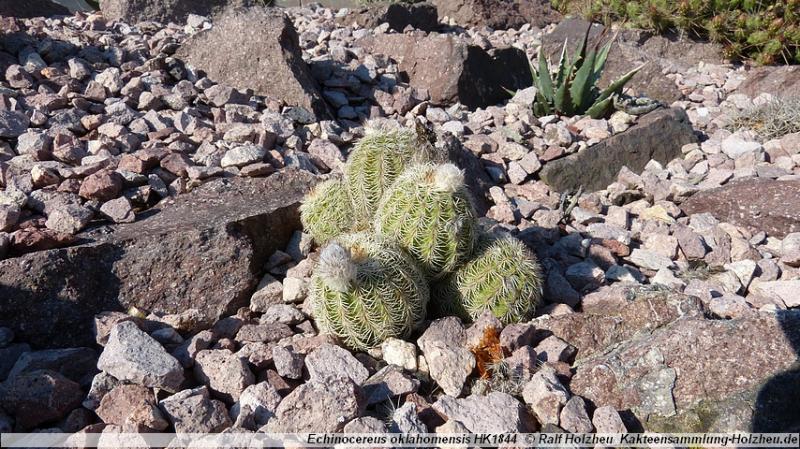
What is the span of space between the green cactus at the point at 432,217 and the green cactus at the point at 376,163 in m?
0.29

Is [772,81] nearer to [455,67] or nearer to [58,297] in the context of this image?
[455,67]

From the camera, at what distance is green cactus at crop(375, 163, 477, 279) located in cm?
254

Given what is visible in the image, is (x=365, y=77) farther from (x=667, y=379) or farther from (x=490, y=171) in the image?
(x=667, y=379)

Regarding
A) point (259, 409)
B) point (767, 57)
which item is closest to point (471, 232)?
point (259, 409)

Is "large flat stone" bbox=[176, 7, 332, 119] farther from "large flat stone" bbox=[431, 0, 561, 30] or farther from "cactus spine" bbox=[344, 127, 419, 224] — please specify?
"large flat stone" bbox=[431, 0, 561, 30]

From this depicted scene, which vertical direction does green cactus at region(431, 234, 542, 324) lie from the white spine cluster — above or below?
below

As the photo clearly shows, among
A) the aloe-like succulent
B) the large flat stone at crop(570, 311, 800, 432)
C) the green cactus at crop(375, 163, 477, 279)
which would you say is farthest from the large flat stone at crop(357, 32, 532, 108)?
the large flat stone at crop(570, 311, 800, 432)

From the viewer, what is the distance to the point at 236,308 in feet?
9.68

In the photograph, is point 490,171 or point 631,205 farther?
point 490,171

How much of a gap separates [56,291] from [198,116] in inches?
86.7

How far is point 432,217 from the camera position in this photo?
2.56m

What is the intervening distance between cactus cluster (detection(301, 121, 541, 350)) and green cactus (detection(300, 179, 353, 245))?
0.22 meters

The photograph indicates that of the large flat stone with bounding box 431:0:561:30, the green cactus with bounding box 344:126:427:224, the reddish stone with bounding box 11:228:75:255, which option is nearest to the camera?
the reddish stone with bounding box 11:228:75:255

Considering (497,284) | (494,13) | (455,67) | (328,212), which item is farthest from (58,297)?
(494,13)
